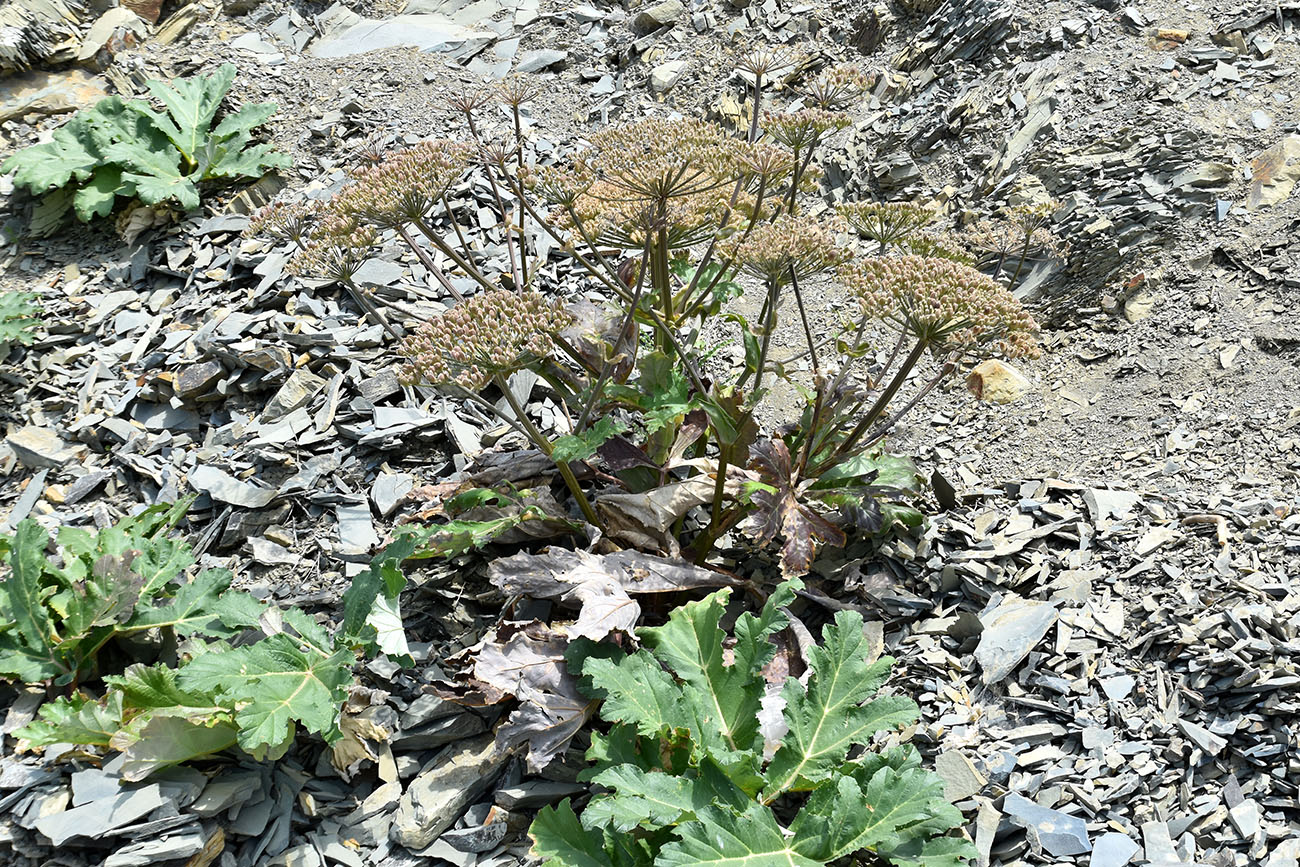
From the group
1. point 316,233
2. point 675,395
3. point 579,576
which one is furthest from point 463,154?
point 579,576

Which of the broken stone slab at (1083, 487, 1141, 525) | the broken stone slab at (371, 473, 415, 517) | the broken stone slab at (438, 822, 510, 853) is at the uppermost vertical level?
the broken stone slab at (371, 473, 415, 517)

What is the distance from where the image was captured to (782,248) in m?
3.75

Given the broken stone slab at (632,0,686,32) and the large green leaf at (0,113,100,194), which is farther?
the broken stone slab at (632,0,686,32)

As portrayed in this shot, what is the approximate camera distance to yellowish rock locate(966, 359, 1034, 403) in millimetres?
5582

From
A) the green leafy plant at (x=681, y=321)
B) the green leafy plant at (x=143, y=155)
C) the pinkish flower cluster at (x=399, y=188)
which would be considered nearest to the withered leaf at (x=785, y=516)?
the green leafy plant at (x=681, y=321)

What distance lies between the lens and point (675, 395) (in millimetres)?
4148

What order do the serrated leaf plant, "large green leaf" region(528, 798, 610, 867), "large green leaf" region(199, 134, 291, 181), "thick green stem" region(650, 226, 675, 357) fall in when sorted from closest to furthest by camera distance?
1. the serrated leaf plant
2. "large green leaf" region(528, 798, 610, 867)
3. "thick green stem" region(650, 226, 675, 357)
4. "large green leaf" region(199, 134, 291, 181)

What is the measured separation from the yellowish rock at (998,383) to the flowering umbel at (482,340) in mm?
2937

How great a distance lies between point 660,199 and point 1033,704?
96.6 inches

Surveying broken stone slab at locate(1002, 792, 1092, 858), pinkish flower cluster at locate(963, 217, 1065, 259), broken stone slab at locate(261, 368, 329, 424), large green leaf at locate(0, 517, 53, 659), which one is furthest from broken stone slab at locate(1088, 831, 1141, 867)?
broken stone slab at locate(261, 368, 329, 424)

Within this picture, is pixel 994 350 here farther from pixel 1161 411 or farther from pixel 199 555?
pixel 199 555

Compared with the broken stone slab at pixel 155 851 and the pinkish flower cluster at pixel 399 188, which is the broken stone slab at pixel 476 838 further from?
the pinkish flower cluster at pixel 399 188

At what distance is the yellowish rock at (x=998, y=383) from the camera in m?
5.58

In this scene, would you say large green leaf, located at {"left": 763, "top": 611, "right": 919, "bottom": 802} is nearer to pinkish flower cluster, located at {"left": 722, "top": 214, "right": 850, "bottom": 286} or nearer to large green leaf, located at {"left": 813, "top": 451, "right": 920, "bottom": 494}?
large green leaf, located at {"left": 813, "top": 451, "right": 920, "bottom": 494}
